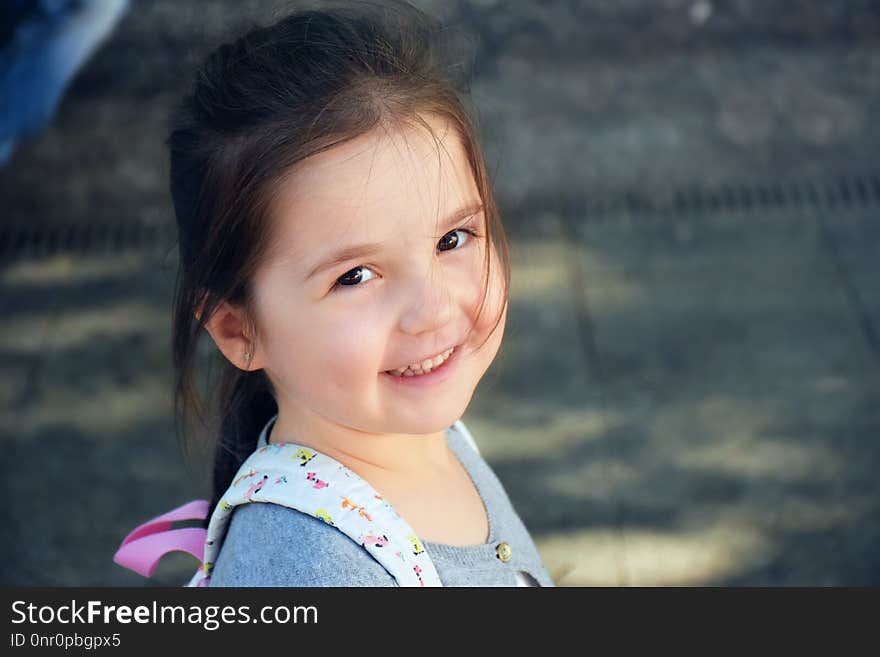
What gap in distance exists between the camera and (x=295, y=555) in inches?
47.1

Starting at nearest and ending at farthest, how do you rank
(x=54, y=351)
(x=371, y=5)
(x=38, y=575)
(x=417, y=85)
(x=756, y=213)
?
(x=417, y=85)
(x=371, y=5)
(x=38, y=575)
(x=54, y=351)
(x=756, y=213)

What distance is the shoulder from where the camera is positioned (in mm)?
1197

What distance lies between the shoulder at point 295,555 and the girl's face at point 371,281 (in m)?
0.14

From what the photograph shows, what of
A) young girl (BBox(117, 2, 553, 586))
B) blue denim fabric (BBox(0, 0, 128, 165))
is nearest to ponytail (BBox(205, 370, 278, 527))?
young girl (BBox(117, 2, 553, 586))

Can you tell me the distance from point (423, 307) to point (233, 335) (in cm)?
27

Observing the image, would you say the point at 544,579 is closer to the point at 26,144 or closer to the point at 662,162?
the point at 662,162

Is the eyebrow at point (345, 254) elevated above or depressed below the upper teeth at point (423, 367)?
above

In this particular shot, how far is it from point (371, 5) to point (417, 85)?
26 centimetres

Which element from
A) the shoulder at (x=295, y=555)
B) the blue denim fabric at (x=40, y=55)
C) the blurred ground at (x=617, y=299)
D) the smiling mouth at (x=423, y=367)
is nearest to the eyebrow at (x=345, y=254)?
the smiling mouth at (x=423, y=367)

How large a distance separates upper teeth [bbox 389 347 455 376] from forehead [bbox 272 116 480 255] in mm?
155

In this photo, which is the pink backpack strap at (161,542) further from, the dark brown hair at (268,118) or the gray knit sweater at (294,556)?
the dark brown hair at (268,118)

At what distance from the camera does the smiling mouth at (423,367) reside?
4.17 feet

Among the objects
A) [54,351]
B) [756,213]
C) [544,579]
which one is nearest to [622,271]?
[756,213]

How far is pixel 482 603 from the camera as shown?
132cm
